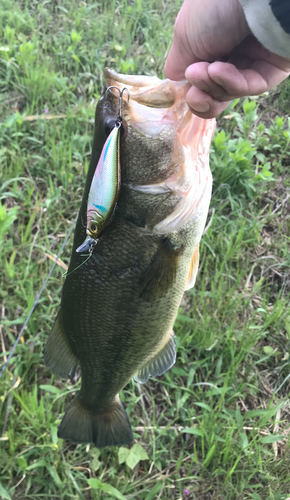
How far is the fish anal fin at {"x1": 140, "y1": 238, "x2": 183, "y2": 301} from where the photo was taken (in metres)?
1.35

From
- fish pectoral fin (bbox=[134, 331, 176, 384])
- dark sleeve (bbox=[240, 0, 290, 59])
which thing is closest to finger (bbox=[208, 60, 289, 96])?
dark sleeve (bbox=[240, 0, 290, 59])

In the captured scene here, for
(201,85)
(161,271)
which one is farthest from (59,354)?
(201,85)

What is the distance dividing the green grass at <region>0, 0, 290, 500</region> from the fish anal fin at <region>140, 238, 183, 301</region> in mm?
1069

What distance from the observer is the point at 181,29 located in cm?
119

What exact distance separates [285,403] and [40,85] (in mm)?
3276

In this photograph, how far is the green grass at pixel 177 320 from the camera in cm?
204

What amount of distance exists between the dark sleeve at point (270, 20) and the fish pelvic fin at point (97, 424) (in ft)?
5.42

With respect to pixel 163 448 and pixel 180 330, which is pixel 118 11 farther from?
pixel 163 448

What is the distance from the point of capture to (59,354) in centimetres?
166

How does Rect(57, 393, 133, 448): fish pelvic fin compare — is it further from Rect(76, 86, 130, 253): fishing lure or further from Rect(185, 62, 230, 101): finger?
Rect(185, 62, 230, 101): finger

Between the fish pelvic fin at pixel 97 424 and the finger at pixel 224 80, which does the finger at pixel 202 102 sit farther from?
the fish pelvic fin at pixel 97 424

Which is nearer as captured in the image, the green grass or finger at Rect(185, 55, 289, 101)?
finger at Rect(185, 55, 289, 101)

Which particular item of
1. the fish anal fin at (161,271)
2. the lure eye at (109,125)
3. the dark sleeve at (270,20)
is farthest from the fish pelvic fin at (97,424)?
the dark sleeve at (270,20)

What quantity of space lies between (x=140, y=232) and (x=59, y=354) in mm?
732
